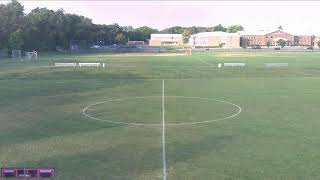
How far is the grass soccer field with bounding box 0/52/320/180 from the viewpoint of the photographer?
14938 mm

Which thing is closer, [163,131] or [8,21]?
[163,131]

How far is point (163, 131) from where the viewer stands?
68.1ft

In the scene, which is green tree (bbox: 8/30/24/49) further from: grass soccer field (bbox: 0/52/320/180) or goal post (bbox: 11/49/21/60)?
grass soccer field (bbox: 0/52/320/180)

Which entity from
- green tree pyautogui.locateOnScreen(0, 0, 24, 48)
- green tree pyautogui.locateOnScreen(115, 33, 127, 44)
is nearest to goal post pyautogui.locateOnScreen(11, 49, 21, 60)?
green tree pyautogui.locateOnScreen(0, 0, 24, 48)

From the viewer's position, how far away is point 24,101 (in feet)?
99.9

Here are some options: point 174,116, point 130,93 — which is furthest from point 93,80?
point 174,116

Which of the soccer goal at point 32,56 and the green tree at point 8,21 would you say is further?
the green tree at point 8,21

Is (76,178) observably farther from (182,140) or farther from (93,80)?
(93,80)

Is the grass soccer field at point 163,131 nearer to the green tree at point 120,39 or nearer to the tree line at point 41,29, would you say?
the tree line at point 41,29

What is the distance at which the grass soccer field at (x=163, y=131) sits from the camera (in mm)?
14938

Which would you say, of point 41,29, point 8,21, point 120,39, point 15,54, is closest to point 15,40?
point 15,54

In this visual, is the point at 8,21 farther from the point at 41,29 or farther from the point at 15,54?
the point at 41,29

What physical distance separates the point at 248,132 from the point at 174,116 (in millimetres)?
5131

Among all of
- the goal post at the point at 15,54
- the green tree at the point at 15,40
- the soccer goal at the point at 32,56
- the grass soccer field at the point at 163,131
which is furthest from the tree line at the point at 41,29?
the grass soccer field at the point at 163,131
